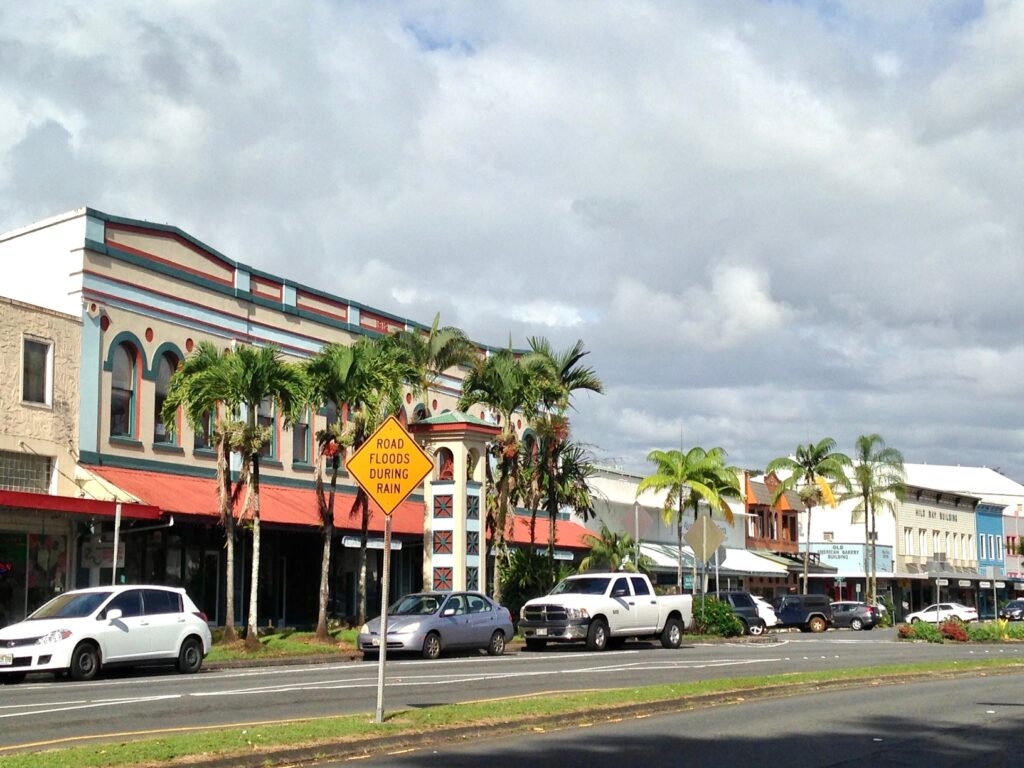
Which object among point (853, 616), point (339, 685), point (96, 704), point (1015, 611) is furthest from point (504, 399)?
point (1015, 611)

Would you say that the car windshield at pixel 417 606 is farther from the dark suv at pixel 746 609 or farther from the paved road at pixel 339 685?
the dark suv at pixel 746 609

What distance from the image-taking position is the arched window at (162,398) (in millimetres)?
32094

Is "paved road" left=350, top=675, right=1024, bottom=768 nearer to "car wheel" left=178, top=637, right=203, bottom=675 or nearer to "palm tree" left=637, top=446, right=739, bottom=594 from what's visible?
"car wheel" left=178, top=637, right=203, bottom=675

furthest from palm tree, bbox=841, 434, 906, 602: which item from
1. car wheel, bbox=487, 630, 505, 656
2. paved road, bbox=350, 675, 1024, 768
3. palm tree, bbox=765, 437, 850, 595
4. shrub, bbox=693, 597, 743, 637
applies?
paved road, bbox=350, 675, 1024, 768

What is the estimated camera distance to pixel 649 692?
16969 millimetres

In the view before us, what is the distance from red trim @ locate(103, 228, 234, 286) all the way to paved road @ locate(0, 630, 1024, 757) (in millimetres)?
11548

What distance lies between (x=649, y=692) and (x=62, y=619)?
995cm

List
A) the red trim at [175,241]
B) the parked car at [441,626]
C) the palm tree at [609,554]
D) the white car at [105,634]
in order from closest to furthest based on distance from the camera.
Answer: the white car at [105,634] → the parked car at [441,626] → the red trim at [175,241] → the palm tree at [609,554]

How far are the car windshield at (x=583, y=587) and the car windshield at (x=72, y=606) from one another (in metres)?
12.7

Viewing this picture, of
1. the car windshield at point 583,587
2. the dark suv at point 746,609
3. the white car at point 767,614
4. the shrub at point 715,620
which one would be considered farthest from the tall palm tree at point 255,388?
the white car at point 767,614

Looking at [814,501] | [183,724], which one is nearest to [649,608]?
[183,724]

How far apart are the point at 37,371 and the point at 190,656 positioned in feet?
28.5

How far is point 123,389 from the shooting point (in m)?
31.2

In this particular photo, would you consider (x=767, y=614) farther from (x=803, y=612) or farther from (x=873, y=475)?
(x=873, y=475)
